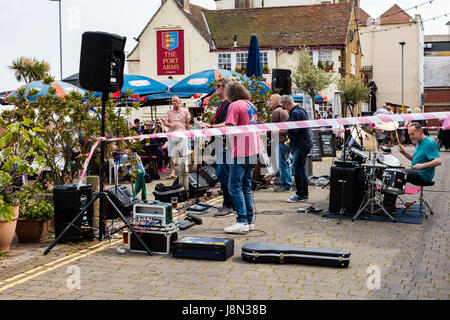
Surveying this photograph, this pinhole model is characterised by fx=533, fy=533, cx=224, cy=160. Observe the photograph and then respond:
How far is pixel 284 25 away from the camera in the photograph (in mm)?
39000

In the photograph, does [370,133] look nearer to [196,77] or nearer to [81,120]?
[81,120]

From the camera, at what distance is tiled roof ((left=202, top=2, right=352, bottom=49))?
1492 inches

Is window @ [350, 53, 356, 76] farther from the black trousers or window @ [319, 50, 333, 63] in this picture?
the black trousers

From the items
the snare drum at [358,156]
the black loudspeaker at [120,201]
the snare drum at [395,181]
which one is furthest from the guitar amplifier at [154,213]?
the snare drum at [358,156]

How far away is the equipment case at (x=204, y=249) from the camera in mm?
6293

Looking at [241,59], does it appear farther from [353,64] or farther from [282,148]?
[282,148]

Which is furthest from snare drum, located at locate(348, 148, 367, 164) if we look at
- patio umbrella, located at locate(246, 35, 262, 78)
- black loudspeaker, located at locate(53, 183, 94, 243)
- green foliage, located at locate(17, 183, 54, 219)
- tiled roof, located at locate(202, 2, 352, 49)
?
tiled roof, located at locate(202, 2, 352, 49)

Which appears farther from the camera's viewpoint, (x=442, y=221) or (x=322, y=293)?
(x=442, y=221)

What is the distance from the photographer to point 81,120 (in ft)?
27.0

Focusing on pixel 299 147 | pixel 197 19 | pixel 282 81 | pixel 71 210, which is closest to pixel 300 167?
pixel 299 147

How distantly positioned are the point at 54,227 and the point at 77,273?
2.28 m

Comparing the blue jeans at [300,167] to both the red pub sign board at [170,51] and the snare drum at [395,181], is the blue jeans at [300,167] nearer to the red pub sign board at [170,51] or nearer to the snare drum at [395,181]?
the snare drum at [395,181]

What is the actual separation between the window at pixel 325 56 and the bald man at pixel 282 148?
2774 centimetres
